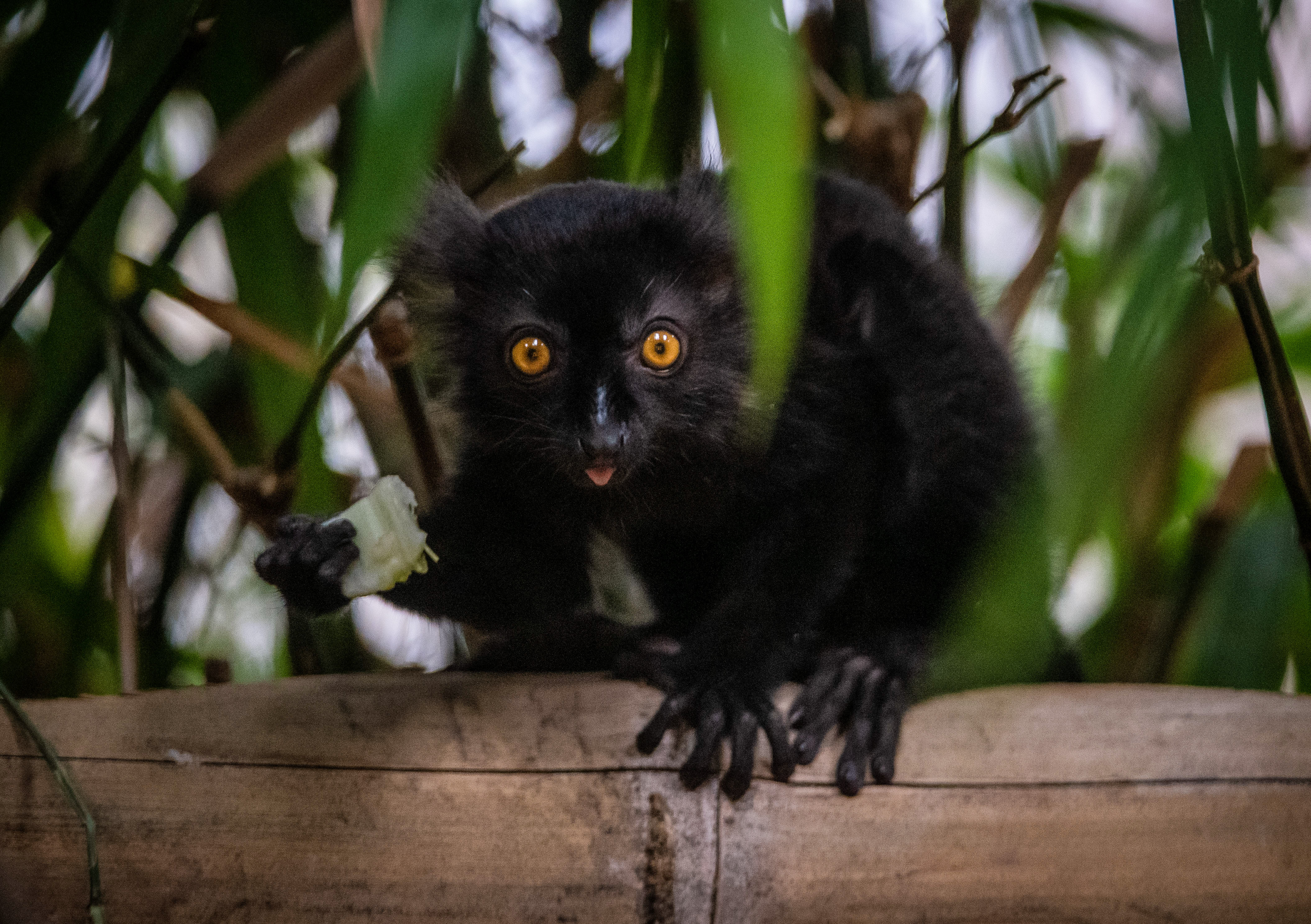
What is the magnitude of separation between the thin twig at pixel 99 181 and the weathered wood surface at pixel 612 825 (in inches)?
22.5

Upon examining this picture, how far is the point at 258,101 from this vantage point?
1.92 meters

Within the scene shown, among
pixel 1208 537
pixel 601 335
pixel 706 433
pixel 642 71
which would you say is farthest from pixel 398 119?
pixel 1208 537

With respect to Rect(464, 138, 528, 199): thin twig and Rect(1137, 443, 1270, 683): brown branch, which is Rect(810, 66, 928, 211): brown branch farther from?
Rect(1137, 443, 1270, 683): brown branch

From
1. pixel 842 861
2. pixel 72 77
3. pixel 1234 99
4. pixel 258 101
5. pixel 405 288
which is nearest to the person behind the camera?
pixel 1234 99

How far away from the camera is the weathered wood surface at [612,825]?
145cm

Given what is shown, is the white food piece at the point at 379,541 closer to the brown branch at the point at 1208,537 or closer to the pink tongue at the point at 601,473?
the pink tongue at the point at 601,473

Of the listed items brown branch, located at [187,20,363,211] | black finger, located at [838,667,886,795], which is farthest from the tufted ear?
black finger, located at [838,667,886,795]

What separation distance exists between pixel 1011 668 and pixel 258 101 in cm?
150

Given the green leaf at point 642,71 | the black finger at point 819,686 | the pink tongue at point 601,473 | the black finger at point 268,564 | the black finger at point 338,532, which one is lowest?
the black finger at point 819,686

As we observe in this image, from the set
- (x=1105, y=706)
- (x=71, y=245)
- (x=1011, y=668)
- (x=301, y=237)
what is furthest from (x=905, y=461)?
(x=71, y=245)

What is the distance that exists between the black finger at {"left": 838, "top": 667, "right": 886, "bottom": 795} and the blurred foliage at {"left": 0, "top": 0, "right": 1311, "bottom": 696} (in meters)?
0.15

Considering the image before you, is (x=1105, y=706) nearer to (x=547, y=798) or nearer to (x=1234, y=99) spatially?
(x=547, y=798)

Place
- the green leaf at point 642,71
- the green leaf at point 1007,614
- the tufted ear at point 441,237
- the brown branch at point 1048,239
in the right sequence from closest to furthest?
the green leaf at point 642,71, the green leaf at point 1007,614, the tufted ear at point 441,237, the brown branch at point 1048,239

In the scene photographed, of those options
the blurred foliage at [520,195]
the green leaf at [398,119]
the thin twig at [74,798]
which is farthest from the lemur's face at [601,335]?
the thin twig at [74,798]
